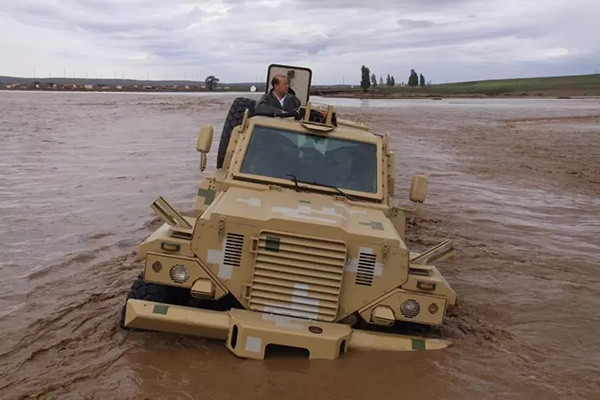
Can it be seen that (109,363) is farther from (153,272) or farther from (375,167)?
(375,167)

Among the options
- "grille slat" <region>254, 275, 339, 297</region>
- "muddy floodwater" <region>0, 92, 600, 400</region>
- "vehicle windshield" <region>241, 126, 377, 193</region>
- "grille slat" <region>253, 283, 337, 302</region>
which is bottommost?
"muddy floodwater" <region>0, 92, 600, 400</region>

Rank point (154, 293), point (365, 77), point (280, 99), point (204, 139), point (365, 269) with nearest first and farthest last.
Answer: point (365, 269) → point (154, 293) → point (204, 139) → point (280, 99) → point (365, 77)

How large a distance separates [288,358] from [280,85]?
3983 millimetres

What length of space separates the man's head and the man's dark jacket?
5 cm

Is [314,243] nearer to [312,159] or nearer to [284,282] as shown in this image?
[284,282]

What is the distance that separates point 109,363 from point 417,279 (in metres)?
2.28

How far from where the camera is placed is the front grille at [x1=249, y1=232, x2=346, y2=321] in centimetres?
486

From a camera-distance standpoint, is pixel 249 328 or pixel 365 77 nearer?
pixel 249 328

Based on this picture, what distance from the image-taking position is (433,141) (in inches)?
909

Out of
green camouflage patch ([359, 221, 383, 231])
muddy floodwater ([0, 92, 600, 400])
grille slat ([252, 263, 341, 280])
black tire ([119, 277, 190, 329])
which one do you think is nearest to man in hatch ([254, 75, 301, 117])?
muddy floodwater ([0, 92, 600, 400])

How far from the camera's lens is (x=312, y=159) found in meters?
6.29

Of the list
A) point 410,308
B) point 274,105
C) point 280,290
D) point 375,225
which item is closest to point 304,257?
point 280,290

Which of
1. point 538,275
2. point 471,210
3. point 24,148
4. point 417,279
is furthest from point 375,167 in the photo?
point 24,148

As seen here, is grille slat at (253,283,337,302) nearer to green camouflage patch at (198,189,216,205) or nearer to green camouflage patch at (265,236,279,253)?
green camouflage patch at (265,236,279,253)
